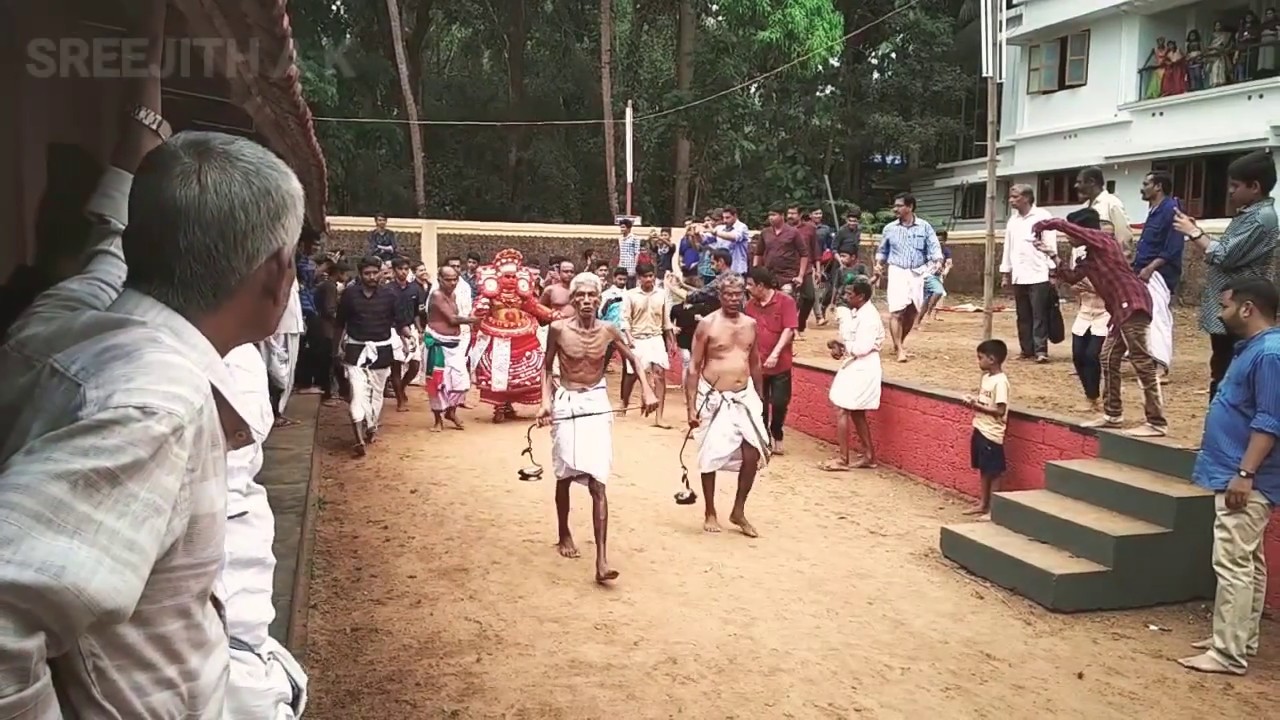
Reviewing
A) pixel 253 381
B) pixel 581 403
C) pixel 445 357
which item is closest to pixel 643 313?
pixel 445 357

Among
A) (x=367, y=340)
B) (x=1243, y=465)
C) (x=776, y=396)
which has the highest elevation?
(x=367, y=340)

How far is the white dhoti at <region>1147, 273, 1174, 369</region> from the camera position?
21.8 feet

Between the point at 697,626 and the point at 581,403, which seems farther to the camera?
the point at 581,403

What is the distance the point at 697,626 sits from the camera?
17.3ft

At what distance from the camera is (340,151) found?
23250 mm

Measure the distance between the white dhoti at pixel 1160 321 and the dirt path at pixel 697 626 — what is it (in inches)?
69.3

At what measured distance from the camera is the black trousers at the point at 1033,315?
1033 cm

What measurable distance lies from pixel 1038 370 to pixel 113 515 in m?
10.2

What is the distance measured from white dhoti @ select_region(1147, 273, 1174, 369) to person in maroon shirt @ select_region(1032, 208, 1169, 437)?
11 centimetres

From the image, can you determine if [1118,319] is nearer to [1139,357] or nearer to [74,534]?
[1139,357]

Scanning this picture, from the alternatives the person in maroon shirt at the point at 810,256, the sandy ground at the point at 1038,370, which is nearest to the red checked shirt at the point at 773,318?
the sandy ground at the point at 1038,370

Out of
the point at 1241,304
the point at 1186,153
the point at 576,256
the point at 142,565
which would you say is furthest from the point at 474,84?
the point at 142,565

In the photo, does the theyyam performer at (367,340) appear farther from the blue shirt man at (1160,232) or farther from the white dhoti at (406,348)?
the blue shirt man at (1160,232)

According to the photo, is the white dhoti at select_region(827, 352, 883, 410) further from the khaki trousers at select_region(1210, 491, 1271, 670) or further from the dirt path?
the khaki trousers at select_region(1210, 491, 1271, 670)
